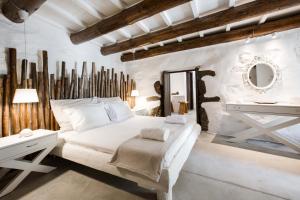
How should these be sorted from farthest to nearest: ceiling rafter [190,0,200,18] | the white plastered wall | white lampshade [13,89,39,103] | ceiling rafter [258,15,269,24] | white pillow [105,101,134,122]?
the white plastered wall, white pillow [105,101,134,122], ceiling rafter [258,15,269,24], ceiling rafter [190,0,200,18], white lampshade [13,89,39,103]

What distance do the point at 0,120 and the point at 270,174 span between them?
3.86 meters

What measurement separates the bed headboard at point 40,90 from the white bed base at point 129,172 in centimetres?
66

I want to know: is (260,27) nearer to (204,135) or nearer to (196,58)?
(196,58)

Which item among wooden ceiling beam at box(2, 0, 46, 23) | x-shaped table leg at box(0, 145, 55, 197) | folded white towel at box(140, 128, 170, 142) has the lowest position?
x-shaped table leg at box(0, 145, 55, 197)

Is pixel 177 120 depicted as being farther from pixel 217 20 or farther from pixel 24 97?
pixel 24 97

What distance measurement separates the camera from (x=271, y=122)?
9.73ft

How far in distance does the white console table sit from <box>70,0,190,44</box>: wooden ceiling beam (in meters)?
2.43

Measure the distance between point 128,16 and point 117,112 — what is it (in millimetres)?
1821

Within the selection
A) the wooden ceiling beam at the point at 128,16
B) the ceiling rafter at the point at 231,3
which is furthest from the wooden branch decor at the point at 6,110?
the ceiling rafter at the point at 231,3

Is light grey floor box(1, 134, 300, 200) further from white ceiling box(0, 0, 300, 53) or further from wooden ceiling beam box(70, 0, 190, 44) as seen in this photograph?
white ceiling box(0, 0, 300, 53)

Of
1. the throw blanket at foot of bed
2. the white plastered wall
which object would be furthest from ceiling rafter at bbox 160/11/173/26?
the throw blanket at foot of bed

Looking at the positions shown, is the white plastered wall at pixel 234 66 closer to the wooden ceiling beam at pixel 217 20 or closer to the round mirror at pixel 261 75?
the round mirror at pixel 261 75

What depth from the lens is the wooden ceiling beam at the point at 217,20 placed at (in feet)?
6.95

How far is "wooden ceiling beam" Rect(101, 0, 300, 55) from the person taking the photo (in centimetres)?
212
